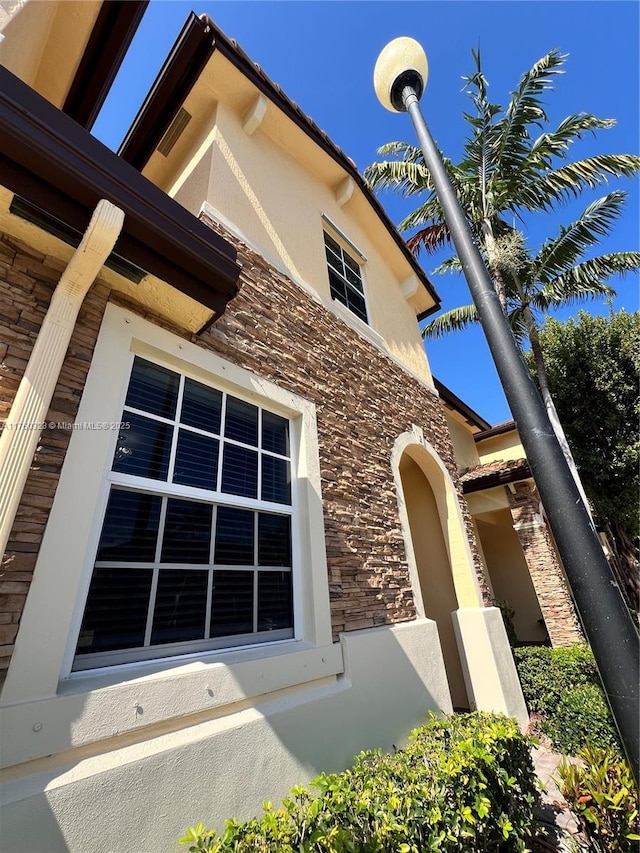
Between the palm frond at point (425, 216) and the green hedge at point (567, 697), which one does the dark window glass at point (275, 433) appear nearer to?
the green hedge at point (567, 697)

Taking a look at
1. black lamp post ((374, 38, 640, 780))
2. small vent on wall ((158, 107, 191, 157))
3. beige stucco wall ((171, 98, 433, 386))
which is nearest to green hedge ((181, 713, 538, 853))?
black lamp post ((374, 38, 640, 780))

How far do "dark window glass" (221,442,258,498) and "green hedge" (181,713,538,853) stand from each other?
2246 mm

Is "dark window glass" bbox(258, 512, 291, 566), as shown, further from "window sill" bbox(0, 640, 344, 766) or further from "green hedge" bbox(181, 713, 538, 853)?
"green hedge" bbox(181, 713, 538, 853)

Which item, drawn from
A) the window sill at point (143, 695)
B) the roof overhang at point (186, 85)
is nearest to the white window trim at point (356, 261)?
the roof overhang at point (186, 85)

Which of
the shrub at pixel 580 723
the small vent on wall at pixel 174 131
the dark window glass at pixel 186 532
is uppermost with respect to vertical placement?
the small vent on wall at pixel 174 131

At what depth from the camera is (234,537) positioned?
133 inches

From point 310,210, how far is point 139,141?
3.01m

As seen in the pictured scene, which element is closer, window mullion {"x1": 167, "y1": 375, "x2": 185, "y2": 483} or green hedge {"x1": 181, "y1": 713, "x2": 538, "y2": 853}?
green hedge {"x1": 181, "y1": 713, "x2": 538, "y2": 853}

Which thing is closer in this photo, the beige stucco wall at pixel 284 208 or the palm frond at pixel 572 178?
the beige stucco wall at pixel 284 208

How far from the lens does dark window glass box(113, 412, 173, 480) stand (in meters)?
2.88

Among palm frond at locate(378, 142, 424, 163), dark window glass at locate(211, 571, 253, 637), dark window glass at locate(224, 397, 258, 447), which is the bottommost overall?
dark window glass at locate(211, 571, 253, 637)

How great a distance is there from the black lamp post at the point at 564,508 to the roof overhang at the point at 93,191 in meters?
2.13

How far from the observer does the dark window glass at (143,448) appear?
2.88 metres

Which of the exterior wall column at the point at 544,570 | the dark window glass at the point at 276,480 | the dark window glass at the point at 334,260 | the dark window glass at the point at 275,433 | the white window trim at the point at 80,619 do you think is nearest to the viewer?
the white window trim at the point at 80,619
